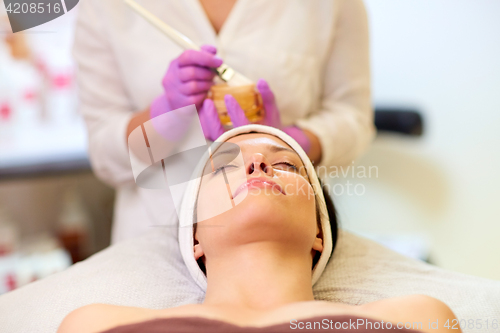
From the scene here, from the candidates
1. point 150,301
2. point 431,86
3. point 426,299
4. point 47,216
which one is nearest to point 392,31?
point 431,86

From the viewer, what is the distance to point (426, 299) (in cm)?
69

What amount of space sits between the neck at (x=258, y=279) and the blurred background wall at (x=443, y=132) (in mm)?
992

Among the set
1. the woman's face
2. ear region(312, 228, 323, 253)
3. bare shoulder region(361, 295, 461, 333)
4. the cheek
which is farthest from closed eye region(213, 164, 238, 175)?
bare shoulder region(361, 295, 461, 333)

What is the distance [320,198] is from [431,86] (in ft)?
3.38

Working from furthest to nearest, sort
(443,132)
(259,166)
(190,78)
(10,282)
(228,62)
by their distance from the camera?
(443,132), (10,282), (228,62), (190,78), (259,166)

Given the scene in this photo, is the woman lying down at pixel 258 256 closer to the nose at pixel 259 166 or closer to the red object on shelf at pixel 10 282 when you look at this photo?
the nose at pixel 259 166

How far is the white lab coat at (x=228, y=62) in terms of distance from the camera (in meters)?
1.02

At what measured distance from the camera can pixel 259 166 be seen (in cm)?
80

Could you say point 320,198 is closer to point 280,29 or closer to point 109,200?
point 280,29

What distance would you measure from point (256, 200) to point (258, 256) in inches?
4.1

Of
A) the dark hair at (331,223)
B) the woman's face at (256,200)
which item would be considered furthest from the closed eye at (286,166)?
the dark hair at (331,223)

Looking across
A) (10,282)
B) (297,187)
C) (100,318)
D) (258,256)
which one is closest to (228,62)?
(297,187)

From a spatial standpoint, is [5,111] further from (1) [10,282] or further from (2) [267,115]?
(2) [267,115]

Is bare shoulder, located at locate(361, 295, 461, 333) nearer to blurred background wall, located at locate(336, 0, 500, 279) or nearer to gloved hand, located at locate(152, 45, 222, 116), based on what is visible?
gloved hand, located at locate(152, 45, 222, 116)
